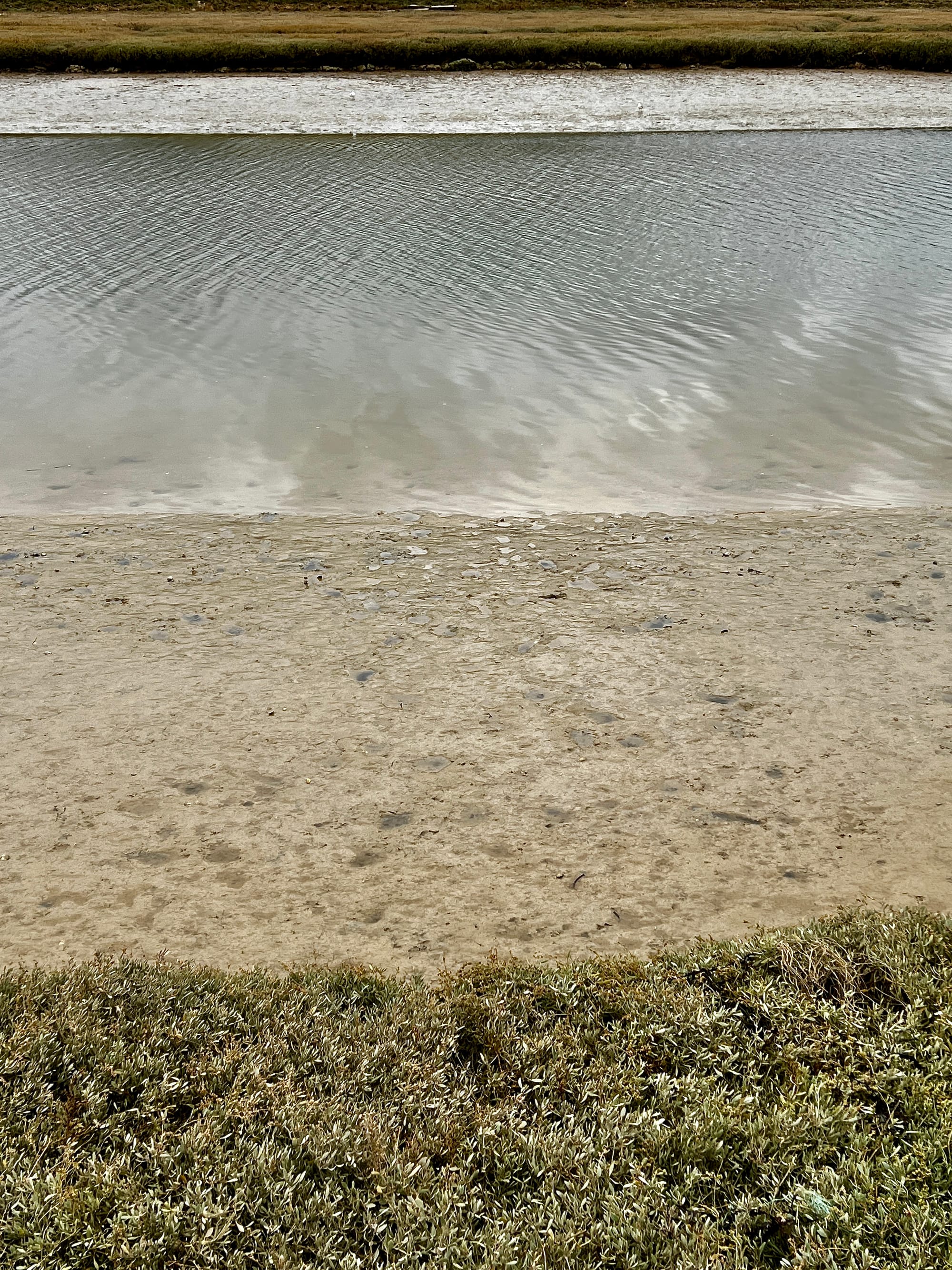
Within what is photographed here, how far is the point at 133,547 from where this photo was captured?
29.9ft

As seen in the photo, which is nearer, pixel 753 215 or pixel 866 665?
pixel 866 665

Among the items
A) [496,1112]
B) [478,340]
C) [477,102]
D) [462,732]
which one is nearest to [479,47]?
[477,102]

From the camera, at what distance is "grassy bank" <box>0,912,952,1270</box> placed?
343 cm

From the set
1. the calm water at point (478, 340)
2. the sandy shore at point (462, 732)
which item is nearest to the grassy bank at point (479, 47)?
the calm water at point (478, 340)

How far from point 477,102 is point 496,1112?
3599cm

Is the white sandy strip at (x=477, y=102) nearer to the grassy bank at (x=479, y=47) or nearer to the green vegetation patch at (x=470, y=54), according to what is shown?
the green vegetation patch at (x=470, y=54)

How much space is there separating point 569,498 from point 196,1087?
23.1 ft

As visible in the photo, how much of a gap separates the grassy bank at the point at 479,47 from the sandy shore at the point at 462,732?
37508 mm

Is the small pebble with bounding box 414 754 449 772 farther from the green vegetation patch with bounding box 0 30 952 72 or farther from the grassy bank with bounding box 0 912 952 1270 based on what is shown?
the green vegetation patch with bounding box 0 30 952 72

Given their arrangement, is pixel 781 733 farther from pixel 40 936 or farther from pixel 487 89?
pixel 487 89

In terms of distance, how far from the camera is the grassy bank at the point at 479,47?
41.4 meters

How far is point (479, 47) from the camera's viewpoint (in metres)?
42.2

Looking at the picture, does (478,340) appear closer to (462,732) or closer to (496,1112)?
(462,732)

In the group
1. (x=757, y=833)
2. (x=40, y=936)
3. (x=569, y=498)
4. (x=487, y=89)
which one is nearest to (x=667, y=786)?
(x=757, y=833)
